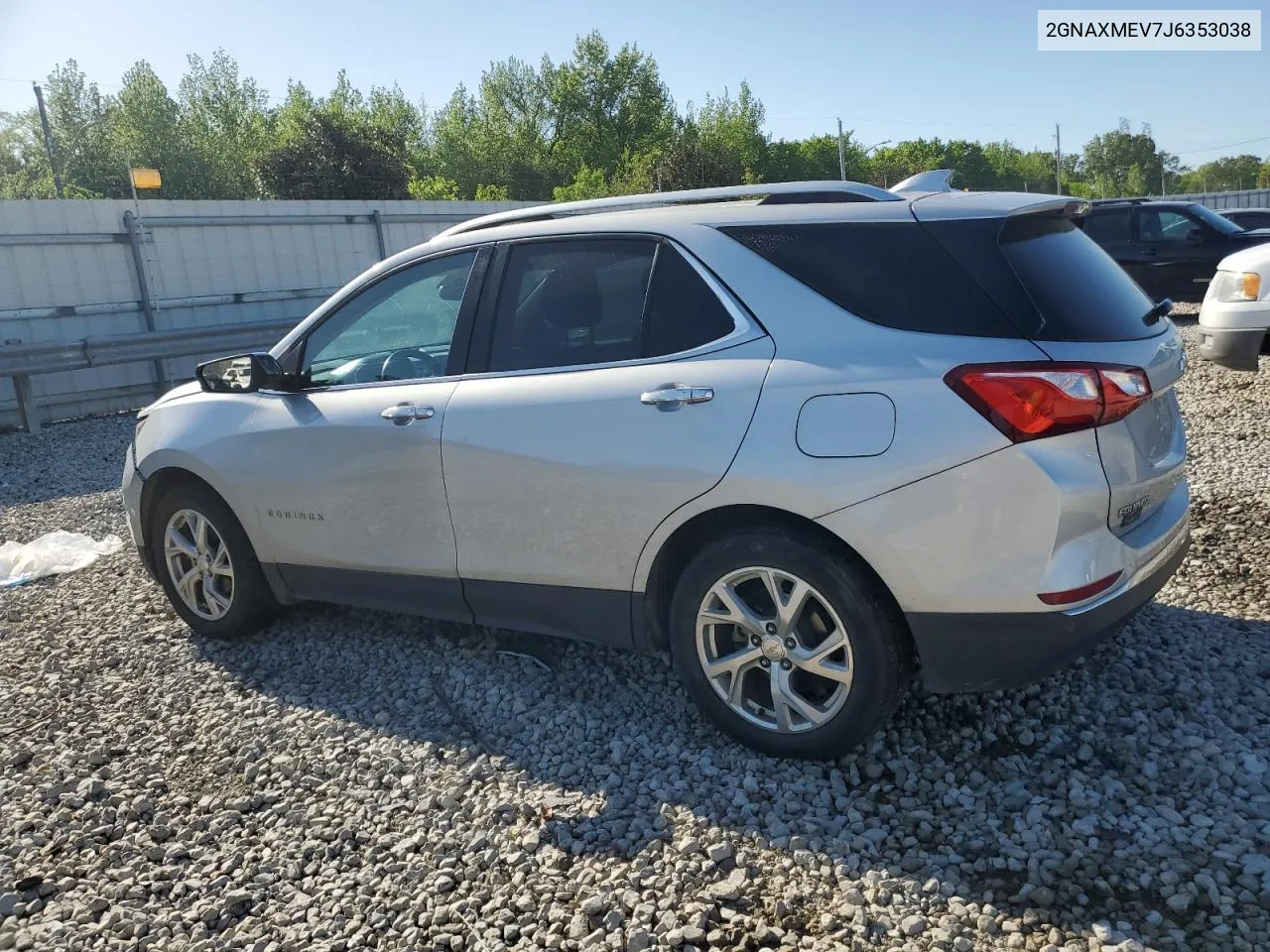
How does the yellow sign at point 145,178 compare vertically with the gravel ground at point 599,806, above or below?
above

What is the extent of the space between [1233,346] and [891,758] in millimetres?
6075

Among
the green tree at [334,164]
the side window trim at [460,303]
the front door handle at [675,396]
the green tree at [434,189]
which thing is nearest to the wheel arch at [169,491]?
the side window trim at [460,303]

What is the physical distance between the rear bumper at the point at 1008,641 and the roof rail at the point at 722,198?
1.40m

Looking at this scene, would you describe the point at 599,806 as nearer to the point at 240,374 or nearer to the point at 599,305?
the point at 599,305

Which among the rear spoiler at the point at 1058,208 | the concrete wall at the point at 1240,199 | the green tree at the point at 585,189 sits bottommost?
the rear spoiler at the point at 1058,208

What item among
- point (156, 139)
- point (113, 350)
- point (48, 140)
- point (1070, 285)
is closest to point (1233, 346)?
point (1070, 285)

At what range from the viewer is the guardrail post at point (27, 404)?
11.5 meters

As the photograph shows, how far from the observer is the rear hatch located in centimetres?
292

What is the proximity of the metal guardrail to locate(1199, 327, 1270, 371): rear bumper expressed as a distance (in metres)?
10.8

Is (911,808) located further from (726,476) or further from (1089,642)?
(726,476)

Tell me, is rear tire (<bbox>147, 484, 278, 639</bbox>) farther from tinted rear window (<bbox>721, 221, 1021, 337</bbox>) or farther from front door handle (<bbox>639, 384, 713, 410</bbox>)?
tinted rear window (<bbox>721, 221, 1021, 337</bbox>)

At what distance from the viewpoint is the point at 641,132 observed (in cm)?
7944

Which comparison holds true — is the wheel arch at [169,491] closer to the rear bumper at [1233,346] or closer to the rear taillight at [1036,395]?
the rear taillight at [1036,395]

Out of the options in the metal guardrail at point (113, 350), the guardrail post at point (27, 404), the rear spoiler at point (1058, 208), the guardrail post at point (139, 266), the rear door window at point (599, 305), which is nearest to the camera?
the rear spoiler at point (1058, 208)
